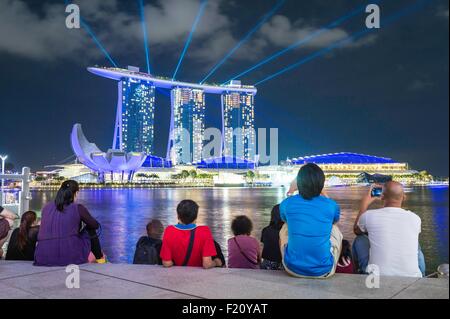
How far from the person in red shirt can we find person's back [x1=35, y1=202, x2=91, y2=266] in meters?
0.99

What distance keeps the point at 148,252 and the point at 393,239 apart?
2659 mm

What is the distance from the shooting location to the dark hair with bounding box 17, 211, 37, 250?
17.5ft

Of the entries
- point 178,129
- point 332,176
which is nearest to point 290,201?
point 332,176

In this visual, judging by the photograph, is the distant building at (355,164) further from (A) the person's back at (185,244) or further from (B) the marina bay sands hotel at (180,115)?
(A) the person's back at (185,244)

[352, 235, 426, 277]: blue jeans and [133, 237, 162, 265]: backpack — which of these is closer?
[352, 235, 426, 277]: blue jeans

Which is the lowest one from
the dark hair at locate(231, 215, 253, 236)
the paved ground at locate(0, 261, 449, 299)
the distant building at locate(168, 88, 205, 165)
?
the paved ground at locate(0, 261, 449, 299)

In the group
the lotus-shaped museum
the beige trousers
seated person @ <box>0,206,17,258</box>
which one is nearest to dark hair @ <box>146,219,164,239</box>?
the beige trousers

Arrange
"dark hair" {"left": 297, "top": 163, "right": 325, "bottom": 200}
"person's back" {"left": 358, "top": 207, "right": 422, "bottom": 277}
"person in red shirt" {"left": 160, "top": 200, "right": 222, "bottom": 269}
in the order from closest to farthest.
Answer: "dark hair" {"left": 297, "top": 163, "right": 325, "bottom": 200} < "person's back" {"left": 358, "top": 207, "right": 422, "bottom": 277} < "person in red shirt" {"left": 160, "top": 200, "right": 222, "bottom": 269}

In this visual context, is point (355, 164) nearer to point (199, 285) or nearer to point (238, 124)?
point (238, 124)

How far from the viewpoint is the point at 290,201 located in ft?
12.5

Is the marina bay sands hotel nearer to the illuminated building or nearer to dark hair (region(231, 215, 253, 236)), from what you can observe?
the illuminated building

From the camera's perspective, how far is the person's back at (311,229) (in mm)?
3699

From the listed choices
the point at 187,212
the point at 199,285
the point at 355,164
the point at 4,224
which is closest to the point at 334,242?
the point at 199,285
